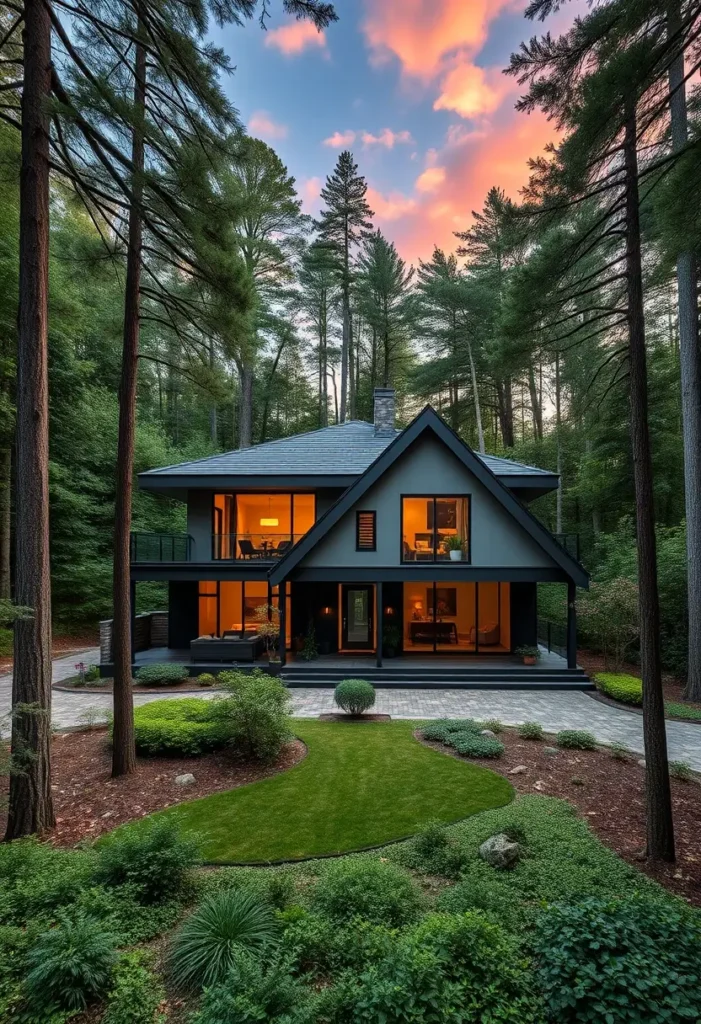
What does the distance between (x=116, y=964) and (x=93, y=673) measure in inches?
396

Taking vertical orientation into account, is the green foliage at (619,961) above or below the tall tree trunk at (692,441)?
below

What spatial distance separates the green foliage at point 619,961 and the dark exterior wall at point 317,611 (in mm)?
10278

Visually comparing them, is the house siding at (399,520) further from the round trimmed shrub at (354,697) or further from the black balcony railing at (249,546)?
the round trimmed shrub at (354,697)

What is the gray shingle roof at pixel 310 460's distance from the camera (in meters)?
13.3

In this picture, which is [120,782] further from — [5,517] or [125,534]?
[5,517]

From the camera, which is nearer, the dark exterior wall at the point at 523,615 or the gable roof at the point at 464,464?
the gable roof at the point at 464,464

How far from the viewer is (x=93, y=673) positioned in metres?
11.7

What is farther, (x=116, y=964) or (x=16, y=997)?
(x=116, y=964)

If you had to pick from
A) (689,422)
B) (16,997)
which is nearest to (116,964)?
(16,997)

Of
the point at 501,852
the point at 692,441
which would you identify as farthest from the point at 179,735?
the point at 692,441

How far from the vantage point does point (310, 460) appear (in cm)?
1403

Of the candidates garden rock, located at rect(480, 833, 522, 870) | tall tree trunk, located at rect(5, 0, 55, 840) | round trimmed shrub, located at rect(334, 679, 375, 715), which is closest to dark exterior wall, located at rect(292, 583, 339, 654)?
round trimmed shrub, located at rect(334, 679, 375, 715)

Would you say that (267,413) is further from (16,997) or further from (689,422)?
(16,997)

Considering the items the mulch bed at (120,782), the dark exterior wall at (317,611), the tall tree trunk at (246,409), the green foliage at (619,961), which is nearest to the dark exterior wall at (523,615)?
the dark exterior wall at (317,611)
